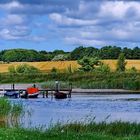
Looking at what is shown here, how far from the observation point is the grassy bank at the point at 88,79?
12262cm

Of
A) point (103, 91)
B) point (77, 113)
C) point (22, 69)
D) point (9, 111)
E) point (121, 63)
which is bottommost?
point (103, 91)

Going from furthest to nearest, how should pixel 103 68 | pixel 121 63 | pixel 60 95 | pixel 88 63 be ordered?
pixel 88 63 → pixel 121 63 → pixel 103 68 → pixel 60 95

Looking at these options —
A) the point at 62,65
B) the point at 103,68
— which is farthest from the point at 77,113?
the point at 62,65

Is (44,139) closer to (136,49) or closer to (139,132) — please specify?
(139,132)

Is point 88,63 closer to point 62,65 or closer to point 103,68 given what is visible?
point 103,68

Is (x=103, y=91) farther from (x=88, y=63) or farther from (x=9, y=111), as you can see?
(x=9, y=111)

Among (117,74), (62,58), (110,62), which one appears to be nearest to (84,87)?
(117,74)

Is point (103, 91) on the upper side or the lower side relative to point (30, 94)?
lower

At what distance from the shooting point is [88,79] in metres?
137

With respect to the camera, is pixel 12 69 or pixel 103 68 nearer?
pixel 103 68

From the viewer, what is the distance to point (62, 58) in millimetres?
191500

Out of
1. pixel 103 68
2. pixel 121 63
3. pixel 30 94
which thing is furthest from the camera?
pixel 121 63

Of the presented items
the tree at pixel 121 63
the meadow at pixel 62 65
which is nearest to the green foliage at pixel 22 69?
the meadow at pixel 62 65

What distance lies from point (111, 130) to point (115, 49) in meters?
164
